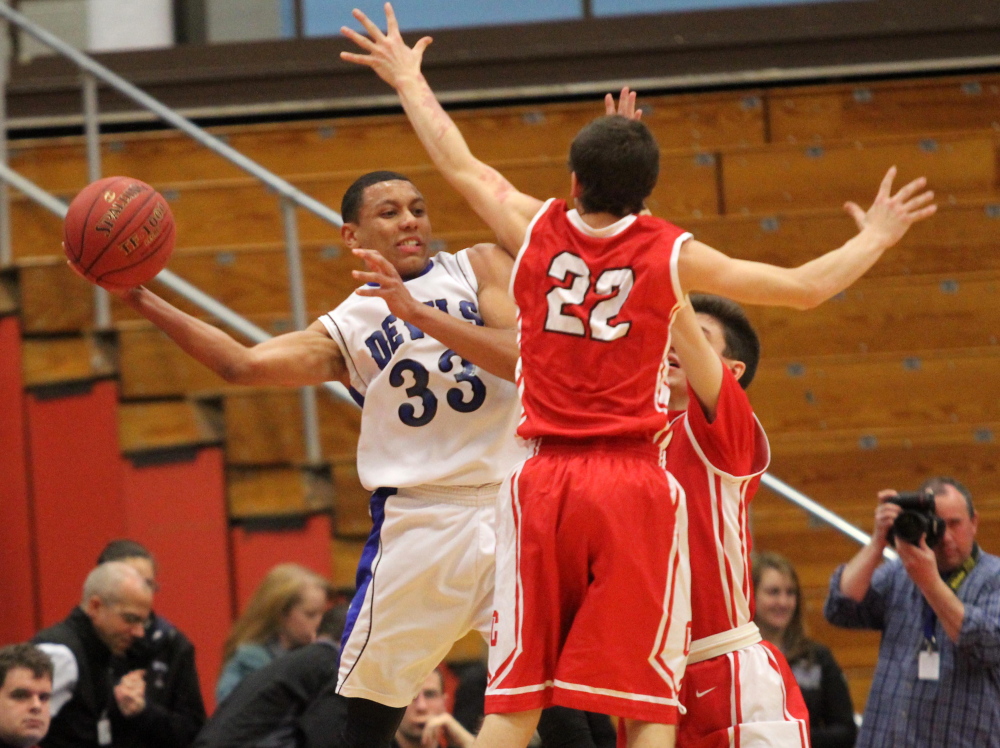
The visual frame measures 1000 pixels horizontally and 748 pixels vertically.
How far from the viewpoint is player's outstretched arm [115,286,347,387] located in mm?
3924

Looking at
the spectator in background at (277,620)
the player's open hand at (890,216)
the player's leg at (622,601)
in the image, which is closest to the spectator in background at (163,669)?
the spectator in background at (277,620)

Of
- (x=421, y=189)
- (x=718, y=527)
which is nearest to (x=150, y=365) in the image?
(x=421, y=189)

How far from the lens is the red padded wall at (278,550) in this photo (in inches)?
275

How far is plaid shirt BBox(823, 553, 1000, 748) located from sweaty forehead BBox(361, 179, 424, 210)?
2.30 meters

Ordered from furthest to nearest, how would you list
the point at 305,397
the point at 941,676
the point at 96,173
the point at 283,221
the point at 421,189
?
the point at 421,189 < the point at 96,173 < the point at 283,221 < the point at 305,397 < the point at 941,676

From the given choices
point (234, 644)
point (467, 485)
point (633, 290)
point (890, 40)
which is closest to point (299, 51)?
point (890, 40)

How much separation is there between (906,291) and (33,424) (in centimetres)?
473

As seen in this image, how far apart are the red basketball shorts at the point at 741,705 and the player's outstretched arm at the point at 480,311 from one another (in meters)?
0.95

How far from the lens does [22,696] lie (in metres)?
5.10

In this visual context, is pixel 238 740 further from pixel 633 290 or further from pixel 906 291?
pixel 906 291

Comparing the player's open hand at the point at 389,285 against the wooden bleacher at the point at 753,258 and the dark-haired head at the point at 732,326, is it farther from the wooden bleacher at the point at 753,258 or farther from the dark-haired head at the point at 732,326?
the wooden bleacher at the point at 753,258

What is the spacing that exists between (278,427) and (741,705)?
3.93m

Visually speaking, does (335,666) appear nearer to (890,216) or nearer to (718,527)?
(718,527)

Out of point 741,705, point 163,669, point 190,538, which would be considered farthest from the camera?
point 190,538
